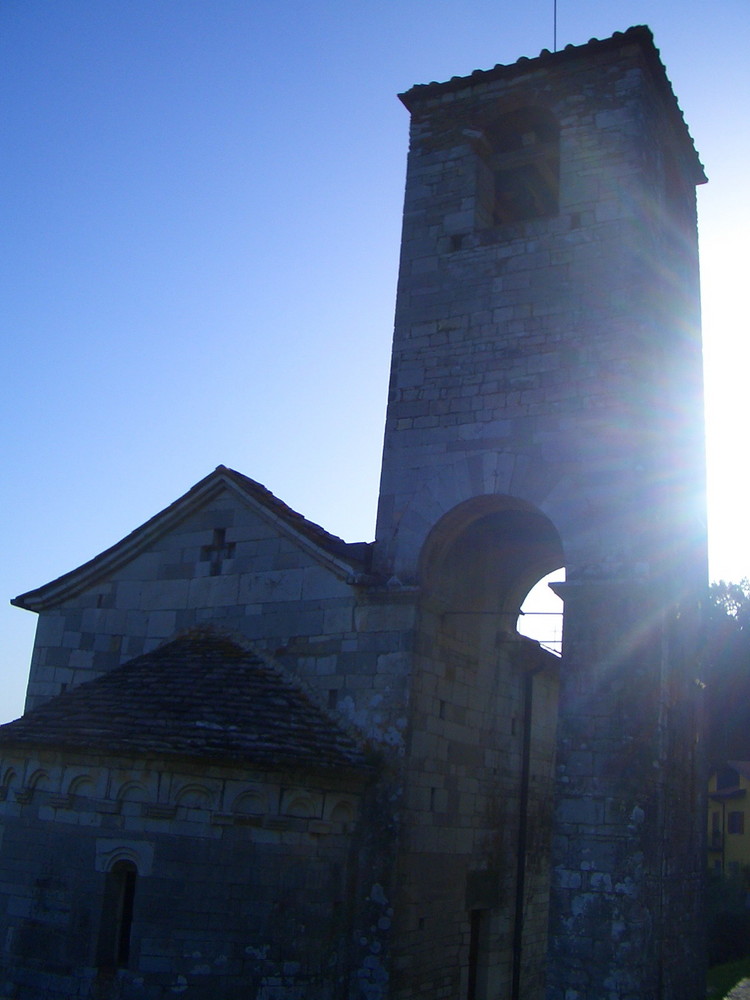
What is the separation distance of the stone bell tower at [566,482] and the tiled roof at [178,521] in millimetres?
422

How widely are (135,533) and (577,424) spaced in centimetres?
535

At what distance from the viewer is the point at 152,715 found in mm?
8406

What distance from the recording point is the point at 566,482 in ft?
29.9

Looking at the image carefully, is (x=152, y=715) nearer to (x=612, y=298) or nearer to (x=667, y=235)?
(x=612, y=298)

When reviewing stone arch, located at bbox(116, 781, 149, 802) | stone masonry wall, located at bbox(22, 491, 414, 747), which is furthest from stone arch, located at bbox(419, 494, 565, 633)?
stone arch, located at bbox(116, 781, 149, 802)

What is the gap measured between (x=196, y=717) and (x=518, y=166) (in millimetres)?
7479

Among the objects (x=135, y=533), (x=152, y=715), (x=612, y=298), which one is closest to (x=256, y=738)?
(x=152, y=715)

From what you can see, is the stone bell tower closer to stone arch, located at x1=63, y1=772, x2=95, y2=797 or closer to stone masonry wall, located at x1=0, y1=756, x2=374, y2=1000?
stone masonry wall, located at x1=0, y1=756, x2=374, y2=1000

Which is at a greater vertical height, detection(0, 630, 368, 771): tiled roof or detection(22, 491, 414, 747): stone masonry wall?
detection(22, 491, 414, 747): stone masonry wall

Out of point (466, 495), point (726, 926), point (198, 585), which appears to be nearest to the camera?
point (466, 495)

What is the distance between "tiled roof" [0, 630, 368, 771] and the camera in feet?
26.4

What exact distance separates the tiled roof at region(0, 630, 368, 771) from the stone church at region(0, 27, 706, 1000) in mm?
36

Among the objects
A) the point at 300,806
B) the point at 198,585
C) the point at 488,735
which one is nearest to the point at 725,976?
the point at 488,735

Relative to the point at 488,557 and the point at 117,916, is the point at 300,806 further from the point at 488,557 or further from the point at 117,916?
the point at 488,557
